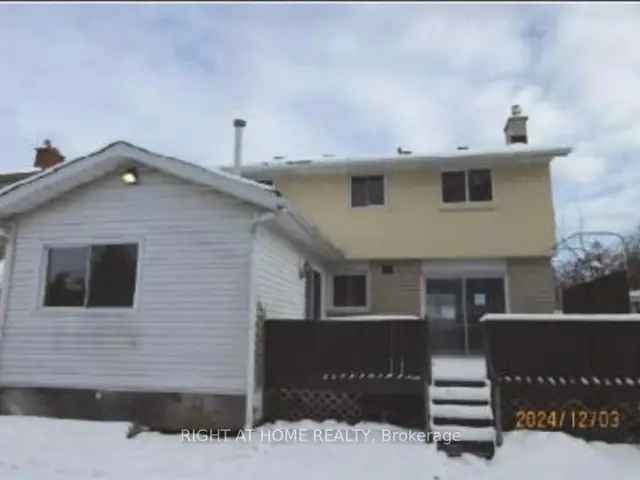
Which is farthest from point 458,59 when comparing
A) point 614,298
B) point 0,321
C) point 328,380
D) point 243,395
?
point 0,321

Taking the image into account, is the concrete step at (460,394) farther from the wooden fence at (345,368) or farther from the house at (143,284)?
the house at (143,284)

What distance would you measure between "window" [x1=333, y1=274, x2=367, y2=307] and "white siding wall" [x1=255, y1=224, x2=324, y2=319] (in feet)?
9.10

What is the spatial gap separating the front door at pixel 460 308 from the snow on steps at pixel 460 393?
17.2ft

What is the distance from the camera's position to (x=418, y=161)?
39.8ft

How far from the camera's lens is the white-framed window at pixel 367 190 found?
502 inches

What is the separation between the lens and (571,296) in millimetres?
10586

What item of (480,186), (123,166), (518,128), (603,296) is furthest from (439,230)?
(123,166)

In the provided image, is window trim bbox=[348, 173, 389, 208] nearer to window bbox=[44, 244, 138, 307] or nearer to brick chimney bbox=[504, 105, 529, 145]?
brick chimney bbox=[504, 105, 529, 145]

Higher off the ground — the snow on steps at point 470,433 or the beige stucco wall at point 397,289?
the beige stucco wall at point 397,289

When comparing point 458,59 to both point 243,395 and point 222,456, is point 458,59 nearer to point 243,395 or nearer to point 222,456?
point 243,395

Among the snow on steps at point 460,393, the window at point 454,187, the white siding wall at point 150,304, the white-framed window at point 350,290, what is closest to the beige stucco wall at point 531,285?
the window at point 454,187

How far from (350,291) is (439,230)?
2732 millimetres

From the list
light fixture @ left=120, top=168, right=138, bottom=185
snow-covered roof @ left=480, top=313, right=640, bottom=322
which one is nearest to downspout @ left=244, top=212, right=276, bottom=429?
light fixture @ left=120, top=168, right=138, bottom=185

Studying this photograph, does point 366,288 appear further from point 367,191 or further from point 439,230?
point 367,191
